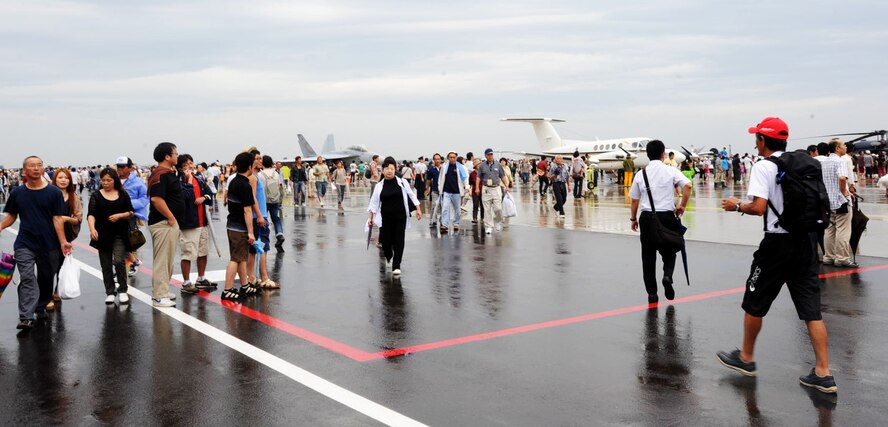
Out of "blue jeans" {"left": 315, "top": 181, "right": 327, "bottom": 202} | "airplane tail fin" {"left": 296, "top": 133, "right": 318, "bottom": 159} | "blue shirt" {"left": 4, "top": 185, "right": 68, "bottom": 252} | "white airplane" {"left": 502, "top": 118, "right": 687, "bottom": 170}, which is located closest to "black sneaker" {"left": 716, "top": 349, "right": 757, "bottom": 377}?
"blue shirt" {"left": 4, "top": 185, "right": 68, "bottom": 252}

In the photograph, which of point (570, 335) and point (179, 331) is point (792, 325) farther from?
point (179, 331)

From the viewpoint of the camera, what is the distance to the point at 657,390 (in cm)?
487

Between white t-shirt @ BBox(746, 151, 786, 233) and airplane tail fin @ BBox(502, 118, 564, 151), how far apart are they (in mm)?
48188

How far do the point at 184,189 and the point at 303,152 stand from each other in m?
74.3

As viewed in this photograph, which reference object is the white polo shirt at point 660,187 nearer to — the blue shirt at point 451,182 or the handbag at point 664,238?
the handbag at point 664,238

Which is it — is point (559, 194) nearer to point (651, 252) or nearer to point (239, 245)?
point (651, 252)

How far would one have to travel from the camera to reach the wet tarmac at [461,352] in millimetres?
4543

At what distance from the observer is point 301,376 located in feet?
17.3

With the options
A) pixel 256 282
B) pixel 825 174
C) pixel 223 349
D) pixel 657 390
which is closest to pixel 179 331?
pixel 223 349

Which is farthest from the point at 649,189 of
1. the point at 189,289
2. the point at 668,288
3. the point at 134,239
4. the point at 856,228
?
the point at 134,239

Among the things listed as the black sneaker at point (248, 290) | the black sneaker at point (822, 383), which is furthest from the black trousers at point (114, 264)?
the black sneaker at point (822, 383)

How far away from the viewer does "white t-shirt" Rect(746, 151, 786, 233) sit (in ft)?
16.3

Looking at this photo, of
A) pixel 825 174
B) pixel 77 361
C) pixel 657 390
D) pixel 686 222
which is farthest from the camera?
pixel 686 222

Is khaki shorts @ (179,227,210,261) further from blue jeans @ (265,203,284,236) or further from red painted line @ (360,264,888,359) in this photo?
blue jeans @ (265,203,284,236)
